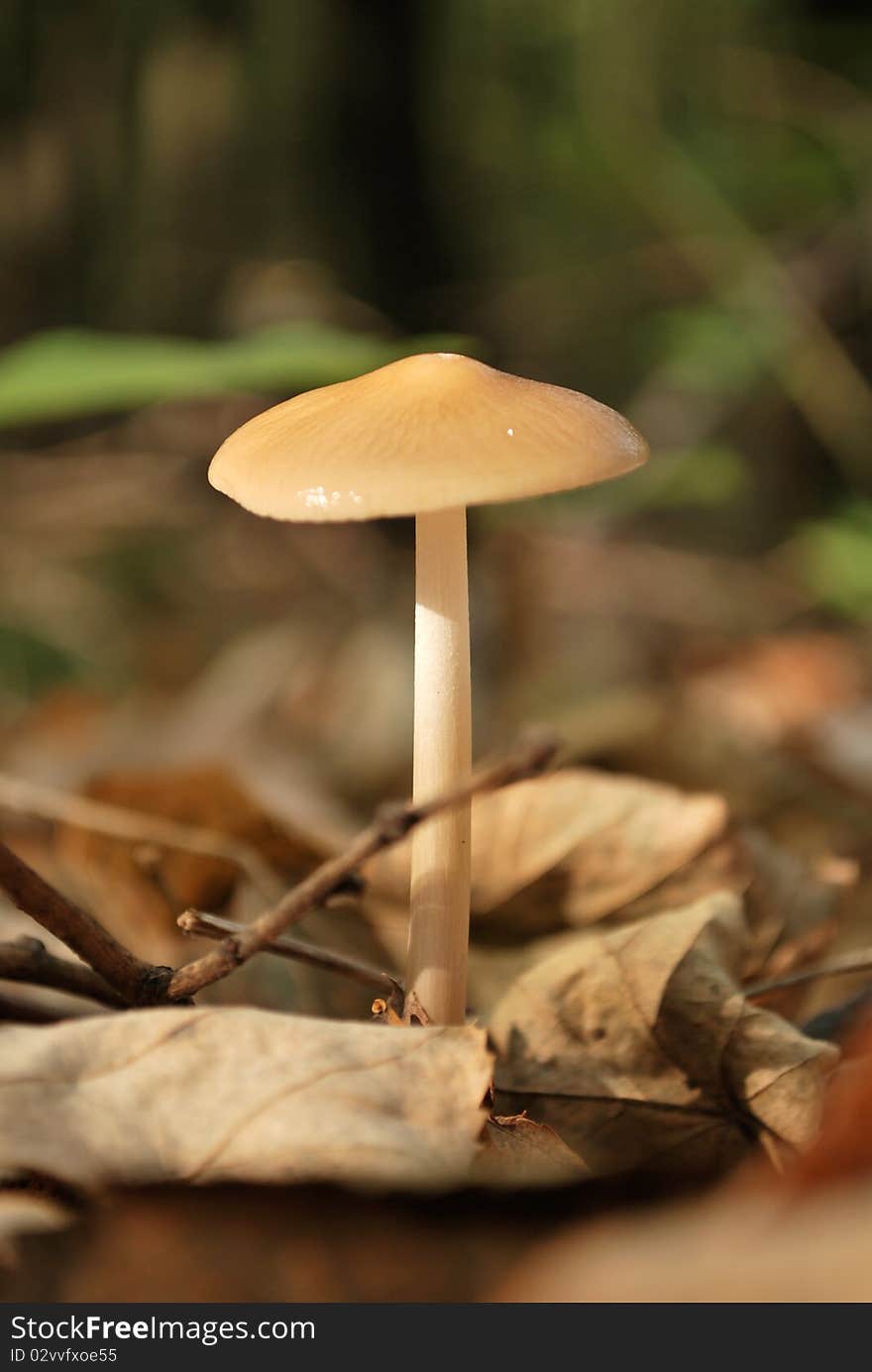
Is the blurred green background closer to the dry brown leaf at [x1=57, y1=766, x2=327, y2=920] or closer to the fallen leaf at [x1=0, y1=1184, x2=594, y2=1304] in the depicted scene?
the dry brown leaf at [x1=57, y1=766, x2=327, y2=920]

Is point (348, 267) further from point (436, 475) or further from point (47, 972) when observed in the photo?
point (47, 972)

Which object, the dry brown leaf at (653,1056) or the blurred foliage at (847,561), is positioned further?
the blurred foliage at (847,561)

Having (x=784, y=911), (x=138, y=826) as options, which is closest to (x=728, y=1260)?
(x=784, y=911)

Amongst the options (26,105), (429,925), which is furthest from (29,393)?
(26,105)

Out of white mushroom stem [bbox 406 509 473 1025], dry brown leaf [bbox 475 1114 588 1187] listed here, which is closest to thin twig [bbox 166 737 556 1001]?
dry brown leaf [bbox 475 1114 588 1187]

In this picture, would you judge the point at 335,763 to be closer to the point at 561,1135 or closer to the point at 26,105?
the point at 561,1135

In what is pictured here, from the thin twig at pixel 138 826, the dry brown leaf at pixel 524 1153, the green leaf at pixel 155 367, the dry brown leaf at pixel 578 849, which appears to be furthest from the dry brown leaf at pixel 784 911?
the green leaf at pixel 155 367

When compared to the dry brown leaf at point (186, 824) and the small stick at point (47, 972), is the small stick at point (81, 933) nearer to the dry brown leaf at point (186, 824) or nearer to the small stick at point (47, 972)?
the small stick at point (47, 972)
